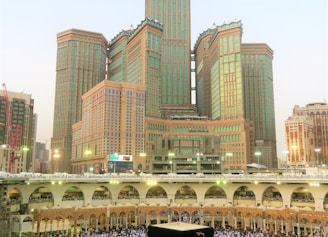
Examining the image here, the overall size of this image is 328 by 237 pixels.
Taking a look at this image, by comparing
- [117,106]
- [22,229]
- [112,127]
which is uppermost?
[117,106]

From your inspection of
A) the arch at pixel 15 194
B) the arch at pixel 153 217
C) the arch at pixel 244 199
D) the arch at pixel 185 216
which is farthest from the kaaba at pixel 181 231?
the arch at pixel 153 217

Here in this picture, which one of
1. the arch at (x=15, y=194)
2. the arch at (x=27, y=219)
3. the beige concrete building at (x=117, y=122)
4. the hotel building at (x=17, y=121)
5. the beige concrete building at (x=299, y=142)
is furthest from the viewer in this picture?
the beige concrete building at (x=299, y=142)

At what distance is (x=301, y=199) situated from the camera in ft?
222

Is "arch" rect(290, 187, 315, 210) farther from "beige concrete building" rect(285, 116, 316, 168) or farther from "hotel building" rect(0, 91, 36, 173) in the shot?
"hotel building" rect(0, 91, 36, 173)

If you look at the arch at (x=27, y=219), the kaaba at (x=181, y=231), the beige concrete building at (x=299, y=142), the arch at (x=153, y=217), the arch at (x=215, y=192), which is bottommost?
the arch at (x=153, y=217)

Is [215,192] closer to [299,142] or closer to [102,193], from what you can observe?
[102,193]

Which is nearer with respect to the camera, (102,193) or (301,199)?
(301,199)

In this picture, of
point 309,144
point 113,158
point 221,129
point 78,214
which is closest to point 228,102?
point 221,129

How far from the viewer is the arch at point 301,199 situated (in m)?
66.1

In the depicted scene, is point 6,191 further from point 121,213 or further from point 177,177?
point 177,177

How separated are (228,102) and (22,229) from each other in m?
125

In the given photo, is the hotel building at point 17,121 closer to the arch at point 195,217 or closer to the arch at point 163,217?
the arch at point 163,217

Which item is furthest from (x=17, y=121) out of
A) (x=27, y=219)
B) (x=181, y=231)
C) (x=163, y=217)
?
(x=181, y=231)

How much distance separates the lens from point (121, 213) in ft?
238
